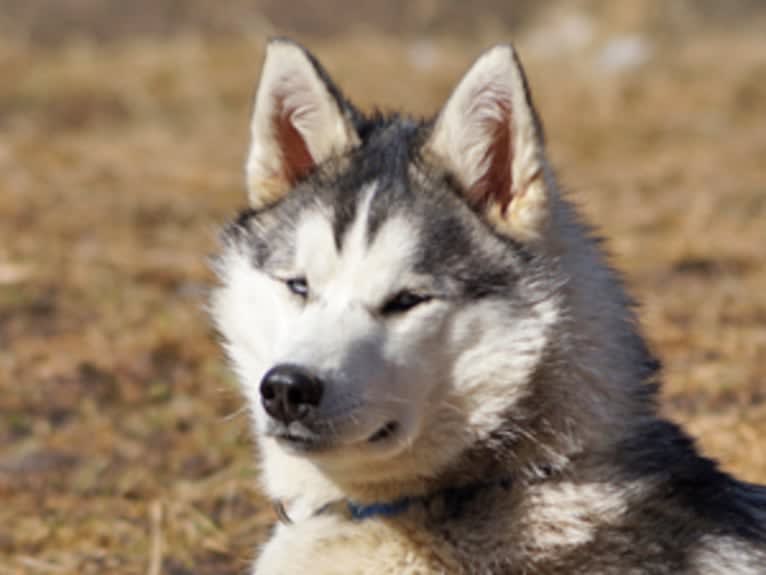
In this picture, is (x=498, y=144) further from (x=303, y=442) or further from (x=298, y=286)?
(x=303, y=442)

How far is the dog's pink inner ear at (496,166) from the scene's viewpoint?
3.39 meters

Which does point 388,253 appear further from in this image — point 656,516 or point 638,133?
point 638,133

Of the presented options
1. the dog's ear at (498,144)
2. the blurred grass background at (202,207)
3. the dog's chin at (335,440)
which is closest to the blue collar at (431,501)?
the dog's chin at (335,440)

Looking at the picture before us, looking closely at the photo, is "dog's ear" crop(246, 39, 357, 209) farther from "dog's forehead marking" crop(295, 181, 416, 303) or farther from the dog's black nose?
the dog's black nose

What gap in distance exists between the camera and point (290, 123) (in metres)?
3.71

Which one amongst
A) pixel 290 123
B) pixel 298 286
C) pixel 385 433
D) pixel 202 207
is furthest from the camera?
pixel 202 207

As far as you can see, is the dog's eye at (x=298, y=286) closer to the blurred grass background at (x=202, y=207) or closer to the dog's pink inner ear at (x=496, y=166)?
the dog's pink inner ear at (x=496, y=166)

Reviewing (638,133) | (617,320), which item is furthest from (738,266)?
Answer: (617,320)

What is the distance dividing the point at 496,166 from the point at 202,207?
6.21 metres

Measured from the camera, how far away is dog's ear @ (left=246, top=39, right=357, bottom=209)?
3555 mm

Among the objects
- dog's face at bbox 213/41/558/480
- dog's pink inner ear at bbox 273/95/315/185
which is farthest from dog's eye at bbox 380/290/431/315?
dog's pink inner ear at bbox 273/95/315/185

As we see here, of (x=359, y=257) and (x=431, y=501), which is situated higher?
(x=359, y=257)

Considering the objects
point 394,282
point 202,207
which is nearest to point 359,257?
point 394,282

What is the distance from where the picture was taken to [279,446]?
10.7 feet
